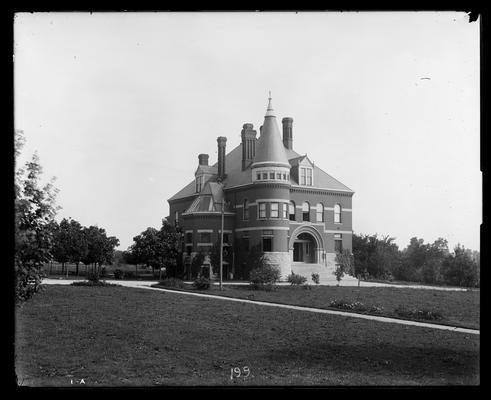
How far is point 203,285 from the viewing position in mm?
26719

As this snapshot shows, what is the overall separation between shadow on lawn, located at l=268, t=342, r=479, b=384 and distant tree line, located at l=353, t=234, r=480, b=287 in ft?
76.9

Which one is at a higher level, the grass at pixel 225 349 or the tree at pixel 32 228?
the tree at pixel 32 228

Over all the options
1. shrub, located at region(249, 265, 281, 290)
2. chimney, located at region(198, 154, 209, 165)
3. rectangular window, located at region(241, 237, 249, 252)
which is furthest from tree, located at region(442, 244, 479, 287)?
chimney, located at region(198, 154, 209, 165)

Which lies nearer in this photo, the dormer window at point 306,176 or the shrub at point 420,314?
the shrub at point 420,314

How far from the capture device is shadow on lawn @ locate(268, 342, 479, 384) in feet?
32.1

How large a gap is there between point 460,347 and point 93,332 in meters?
9.56

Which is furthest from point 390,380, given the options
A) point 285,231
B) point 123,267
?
point 285,231

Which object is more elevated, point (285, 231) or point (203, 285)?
point (285, 231)

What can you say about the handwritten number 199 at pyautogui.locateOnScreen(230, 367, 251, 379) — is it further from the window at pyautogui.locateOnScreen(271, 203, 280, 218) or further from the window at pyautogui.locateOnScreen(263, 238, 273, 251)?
the window at pyautogui.locateOnScreen(271, 203, 280, 218)

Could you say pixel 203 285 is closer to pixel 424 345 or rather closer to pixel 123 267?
pixel 123 267

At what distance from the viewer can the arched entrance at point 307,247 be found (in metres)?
41.6

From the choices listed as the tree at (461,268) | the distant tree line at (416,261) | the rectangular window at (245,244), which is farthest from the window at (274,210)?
the tree at (461,268)

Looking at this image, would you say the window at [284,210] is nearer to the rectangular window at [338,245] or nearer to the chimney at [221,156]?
the chimney at [221,156]
